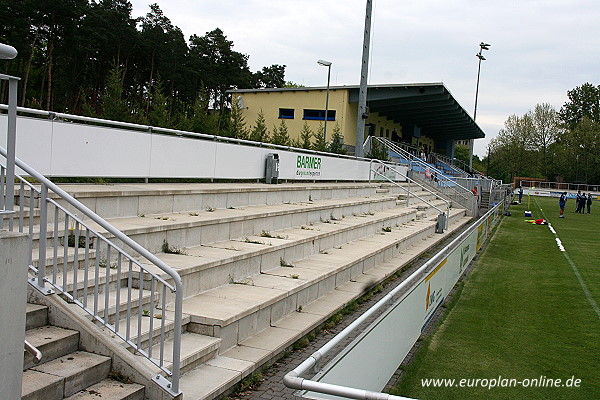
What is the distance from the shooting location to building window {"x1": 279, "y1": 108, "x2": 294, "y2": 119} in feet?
137

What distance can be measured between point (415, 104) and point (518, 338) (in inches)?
1447

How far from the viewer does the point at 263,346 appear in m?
6.54

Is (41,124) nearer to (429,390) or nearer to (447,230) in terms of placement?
(429,390)

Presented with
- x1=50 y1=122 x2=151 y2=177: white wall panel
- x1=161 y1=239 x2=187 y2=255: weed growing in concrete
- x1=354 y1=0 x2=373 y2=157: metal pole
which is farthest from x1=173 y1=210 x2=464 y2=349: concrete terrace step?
x1=354 y1=0 x2=373 y2=157: metal pole

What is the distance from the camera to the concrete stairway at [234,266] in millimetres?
5738

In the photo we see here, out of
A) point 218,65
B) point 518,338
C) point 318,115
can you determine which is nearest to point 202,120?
point 518,338

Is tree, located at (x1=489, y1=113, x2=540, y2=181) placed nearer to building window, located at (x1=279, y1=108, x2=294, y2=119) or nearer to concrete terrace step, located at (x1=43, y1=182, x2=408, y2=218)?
building window, located at (x1=279, y1=108, x2=294, y2=119)

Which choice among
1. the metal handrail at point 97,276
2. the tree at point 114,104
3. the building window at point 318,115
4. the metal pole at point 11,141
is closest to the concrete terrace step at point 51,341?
the metal handrail at point 97,276

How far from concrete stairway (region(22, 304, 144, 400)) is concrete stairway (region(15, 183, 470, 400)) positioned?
32 centimetres

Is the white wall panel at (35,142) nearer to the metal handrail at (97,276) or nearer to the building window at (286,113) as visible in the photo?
the metal handrail at (97,276)

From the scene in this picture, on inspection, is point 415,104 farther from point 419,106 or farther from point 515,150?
point 515,150

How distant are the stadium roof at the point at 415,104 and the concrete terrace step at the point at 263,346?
96.4 feet

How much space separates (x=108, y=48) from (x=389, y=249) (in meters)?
37.2

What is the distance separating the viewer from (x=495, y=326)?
973 centimetres
